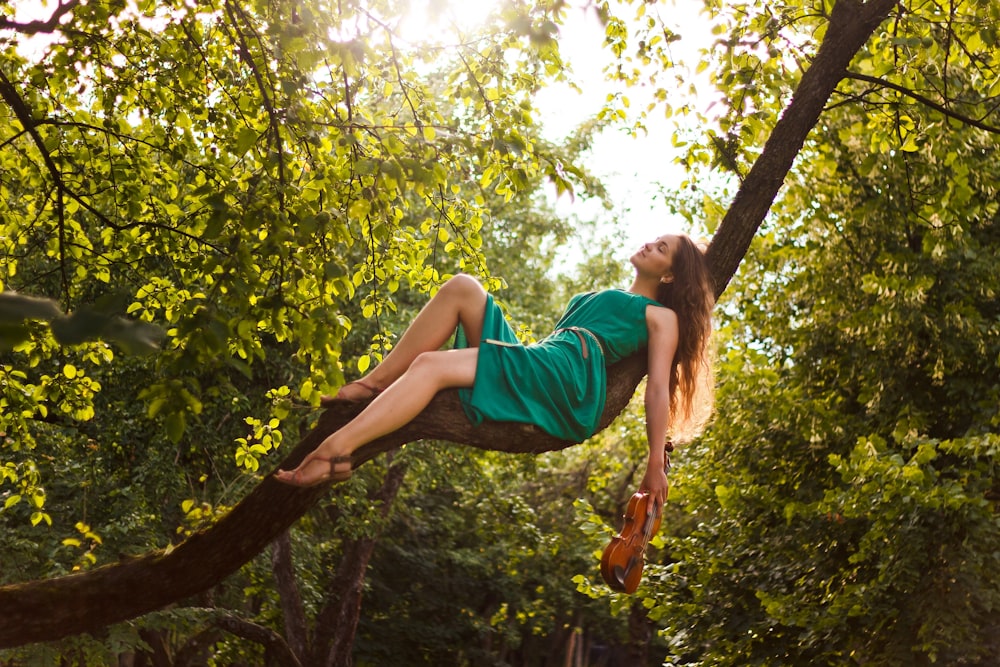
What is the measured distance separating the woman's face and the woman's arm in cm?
33

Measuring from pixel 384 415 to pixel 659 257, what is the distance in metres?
1.49

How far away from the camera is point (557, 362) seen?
12.3 feet

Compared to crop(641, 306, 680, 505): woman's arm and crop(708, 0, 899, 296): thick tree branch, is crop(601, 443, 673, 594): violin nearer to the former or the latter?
crop(641, 306, 680, 505): woman's arm

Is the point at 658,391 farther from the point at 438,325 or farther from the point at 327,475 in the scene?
the point at 327,475

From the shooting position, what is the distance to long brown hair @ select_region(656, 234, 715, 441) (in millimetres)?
4113

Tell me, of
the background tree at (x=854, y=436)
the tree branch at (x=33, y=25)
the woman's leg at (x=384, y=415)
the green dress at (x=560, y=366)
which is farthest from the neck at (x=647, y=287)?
the background tree at (x=854, y=436)

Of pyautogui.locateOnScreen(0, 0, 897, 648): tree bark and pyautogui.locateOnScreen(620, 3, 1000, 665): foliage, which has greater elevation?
pyautogui.locateOnScreen(620, 3, 1000, 665): foliage

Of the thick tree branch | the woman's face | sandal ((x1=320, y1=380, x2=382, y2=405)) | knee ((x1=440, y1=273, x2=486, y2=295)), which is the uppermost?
the thick tree branch

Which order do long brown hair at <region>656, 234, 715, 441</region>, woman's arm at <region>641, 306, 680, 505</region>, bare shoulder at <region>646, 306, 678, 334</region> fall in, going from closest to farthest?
woman's arm at <region>641, 306, 680, 505</region>
bare shoulder at <region>646, 306, 678, 334</region>
long brown hair at <region>656, 234, 715, 441</region>

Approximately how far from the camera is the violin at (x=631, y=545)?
3.60 m

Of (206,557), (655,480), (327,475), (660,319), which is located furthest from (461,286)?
(206,557)

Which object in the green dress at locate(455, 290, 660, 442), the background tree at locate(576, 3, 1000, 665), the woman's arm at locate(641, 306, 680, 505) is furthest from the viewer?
the background tree at locate(576, 3, 1000, 665)

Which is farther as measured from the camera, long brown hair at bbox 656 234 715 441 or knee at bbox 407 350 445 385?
long brown hair at bbox 656 234 715 441

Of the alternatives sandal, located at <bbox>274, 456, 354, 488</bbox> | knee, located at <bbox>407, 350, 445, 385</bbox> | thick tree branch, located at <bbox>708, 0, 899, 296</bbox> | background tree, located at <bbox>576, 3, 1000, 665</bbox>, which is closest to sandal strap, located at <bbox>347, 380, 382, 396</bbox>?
knee, located at <bbox>407, 350, 445, 385</bbox>
